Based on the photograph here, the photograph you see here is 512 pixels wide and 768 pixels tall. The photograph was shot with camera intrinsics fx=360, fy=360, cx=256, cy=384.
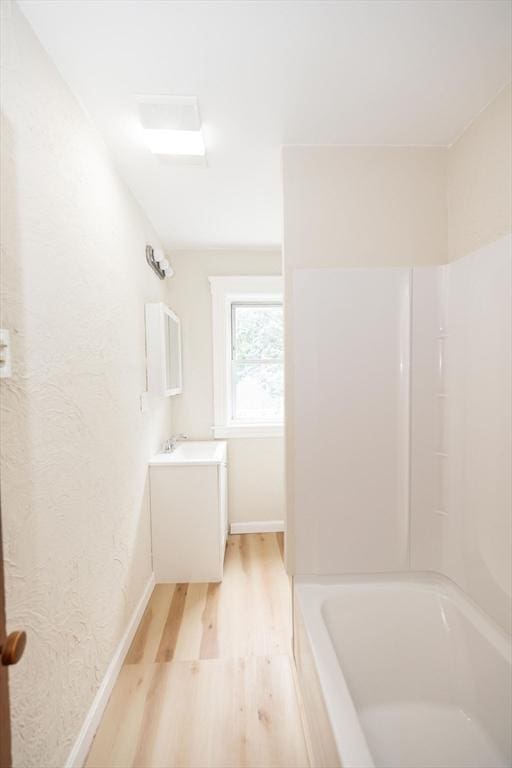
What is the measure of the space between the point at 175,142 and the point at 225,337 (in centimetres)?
170

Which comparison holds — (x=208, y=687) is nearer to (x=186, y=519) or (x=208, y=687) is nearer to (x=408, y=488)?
(x=186, y=519)

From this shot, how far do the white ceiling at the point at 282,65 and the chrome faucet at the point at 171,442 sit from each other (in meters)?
1.86

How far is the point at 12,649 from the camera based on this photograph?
712mm

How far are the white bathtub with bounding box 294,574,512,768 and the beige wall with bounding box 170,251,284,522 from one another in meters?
1.53

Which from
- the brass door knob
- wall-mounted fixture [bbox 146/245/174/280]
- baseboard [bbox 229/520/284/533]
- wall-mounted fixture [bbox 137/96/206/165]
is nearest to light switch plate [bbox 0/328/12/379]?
the brass door knob

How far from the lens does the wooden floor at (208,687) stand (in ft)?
4.47

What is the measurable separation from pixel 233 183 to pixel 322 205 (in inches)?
25.4

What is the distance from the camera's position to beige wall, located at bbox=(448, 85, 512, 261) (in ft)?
4.45

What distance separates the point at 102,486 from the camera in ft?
5.27

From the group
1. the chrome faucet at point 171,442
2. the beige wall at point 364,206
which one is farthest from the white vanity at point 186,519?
the beige wall at point 364,206

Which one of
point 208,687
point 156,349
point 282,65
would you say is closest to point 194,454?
point 156,349

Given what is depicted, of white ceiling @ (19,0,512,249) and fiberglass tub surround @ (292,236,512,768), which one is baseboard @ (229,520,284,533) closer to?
fiberglass tub surround @ (292,236,512,768)

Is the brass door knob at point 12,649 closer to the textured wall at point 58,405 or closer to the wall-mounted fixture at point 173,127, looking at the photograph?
the textured wall at point 58,405

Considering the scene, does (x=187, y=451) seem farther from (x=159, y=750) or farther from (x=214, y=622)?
(x=159, y=750)
